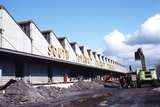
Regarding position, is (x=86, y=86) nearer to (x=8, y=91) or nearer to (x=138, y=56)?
(x=138, y=56)

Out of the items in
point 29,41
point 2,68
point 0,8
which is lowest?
point 2,68

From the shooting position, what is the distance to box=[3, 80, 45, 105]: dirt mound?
25030mm

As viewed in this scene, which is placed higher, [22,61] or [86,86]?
[22,61]

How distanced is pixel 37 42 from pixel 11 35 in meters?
7.84

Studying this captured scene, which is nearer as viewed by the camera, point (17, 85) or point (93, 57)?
point (17, 85)

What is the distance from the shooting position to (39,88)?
33.1m

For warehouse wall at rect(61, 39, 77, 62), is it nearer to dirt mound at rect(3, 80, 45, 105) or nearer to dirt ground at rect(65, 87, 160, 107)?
dirt mound at rect(3, 80, 45, 105)

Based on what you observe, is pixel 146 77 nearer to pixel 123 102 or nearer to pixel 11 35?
pixel 11 35

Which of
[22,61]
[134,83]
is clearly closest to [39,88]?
[22,61]

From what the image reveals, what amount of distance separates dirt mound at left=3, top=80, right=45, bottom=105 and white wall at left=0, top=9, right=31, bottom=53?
30.6ft

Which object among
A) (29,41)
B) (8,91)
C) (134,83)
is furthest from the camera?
(134,83)

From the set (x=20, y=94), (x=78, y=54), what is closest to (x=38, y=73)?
(x=20, y=94)

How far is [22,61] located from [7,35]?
398 cm

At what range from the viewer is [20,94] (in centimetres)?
2669
